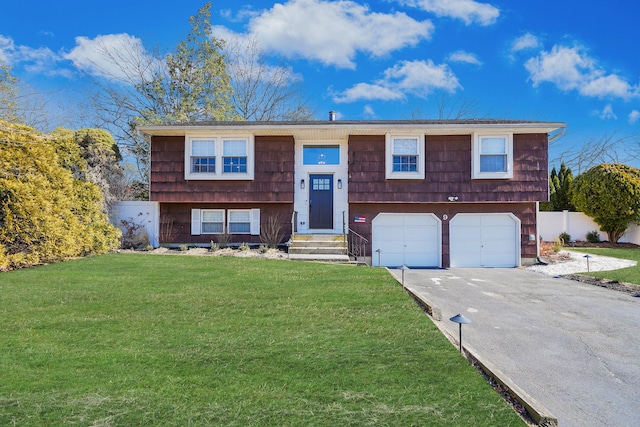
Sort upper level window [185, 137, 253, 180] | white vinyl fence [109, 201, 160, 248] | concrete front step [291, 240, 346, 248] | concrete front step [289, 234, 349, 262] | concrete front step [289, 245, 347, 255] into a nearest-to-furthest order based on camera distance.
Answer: concrete front step [289, 234, 349, 262] < concrete front step [289, 245, 347, 255] < concrete front step [291, 240, 346, 248] < upper level window [185, 137, 253, 180] < white vinyl fence [109, 201, 160, 248]

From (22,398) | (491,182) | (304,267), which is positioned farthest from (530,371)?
(491,182)

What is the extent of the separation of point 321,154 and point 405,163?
3.06 m

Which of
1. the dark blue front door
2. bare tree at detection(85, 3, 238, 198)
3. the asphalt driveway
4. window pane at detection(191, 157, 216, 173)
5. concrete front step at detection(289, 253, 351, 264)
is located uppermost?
bare tree at detection(85, 3, 238, 198)

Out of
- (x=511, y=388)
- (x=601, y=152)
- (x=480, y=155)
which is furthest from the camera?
(x=601, y=152)

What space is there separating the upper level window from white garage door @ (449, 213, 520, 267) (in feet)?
25.4

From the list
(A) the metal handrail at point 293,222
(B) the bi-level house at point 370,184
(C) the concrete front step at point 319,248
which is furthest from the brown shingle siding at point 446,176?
(A) the metal handrail at point 293,222

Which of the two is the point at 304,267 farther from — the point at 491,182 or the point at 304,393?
the point at 491,182

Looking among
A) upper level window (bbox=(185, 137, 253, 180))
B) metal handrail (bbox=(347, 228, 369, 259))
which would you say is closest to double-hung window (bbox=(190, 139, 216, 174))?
upper level window (bbox=(185, 137, 253, 180))

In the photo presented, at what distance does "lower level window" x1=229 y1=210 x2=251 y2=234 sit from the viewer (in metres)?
13.6

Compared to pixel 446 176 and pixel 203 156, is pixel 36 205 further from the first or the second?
pixel 446 176

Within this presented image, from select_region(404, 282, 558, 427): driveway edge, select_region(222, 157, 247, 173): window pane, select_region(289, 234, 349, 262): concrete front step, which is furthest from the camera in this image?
select_region(222, 157, 247, 173): window pane

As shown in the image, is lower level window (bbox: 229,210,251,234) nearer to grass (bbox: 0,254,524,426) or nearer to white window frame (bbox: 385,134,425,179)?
white window frame (bbox: 385,134,425,179)

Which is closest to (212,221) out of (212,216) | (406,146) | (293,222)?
(212,216)

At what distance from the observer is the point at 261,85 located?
26.1 metres
